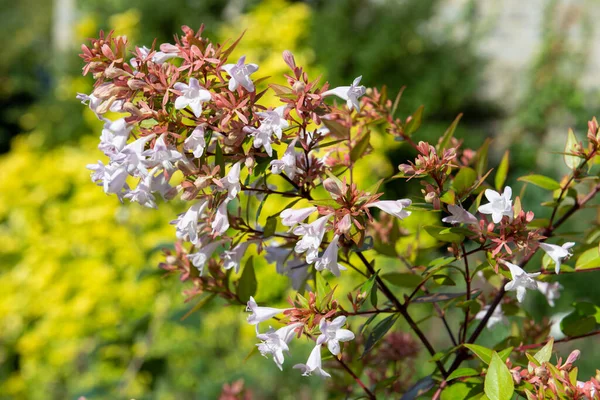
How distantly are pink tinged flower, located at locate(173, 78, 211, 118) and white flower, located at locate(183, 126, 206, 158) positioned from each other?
2 cm

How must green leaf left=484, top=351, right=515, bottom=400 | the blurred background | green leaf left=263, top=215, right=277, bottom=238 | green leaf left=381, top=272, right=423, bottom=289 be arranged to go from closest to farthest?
1. green leaf left=484, top=351, right=515, bottom=400
2. green leaf left=263, top=215, right=277, bottom=238
3. green leaf left=381, top=272, right=423, bottom=289
4. the blurred background

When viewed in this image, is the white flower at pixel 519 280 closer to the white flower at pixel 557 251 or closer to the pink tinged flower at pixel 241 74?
the white flower at pixel 557 251

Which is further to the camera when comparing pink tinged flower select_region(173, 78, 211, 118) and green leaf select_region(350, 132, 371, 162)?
green leaf select_region(350, 132, 371, 162)

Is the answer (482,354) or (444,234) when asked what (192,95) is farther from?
(482,354)

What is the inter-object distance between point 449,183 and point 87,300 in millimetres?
2814

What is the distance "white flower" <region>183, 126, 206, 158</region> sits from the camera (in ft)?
2.00

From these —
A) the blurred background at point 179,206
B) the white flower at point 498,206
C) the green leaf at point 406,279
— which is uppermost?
the white flower at point 498,206

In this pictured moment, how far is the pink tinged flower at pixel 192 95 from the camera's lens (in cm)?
60

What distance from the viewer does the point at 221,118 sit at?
629 mm

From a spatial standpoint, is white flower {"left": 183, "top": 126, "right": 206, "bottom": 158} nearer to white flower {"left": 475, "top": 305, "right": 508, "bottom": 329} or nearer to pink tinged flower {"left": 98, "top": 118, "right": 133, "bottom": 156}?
pink tinged flower {"left": 98, "top": 118, "right": 133, "bottom": 156}

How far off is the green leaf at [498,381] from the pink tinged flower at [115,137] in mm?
431

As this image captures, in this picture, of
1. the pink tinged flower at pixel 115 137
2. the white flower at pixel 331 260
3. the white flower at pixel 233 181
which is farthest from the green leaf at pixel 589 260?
the pink tinged flower at pixel 115 137

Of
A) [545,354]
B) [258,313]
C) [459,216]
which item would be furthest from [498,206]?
[258,313]

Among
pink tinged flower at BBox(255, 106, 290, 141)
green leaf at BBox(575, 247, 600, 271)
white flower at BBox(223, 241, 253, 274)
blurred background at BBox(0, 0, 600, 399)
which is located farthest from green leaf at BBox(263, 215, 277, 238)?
blurred background at BBox(0, 0, 600, 399)
